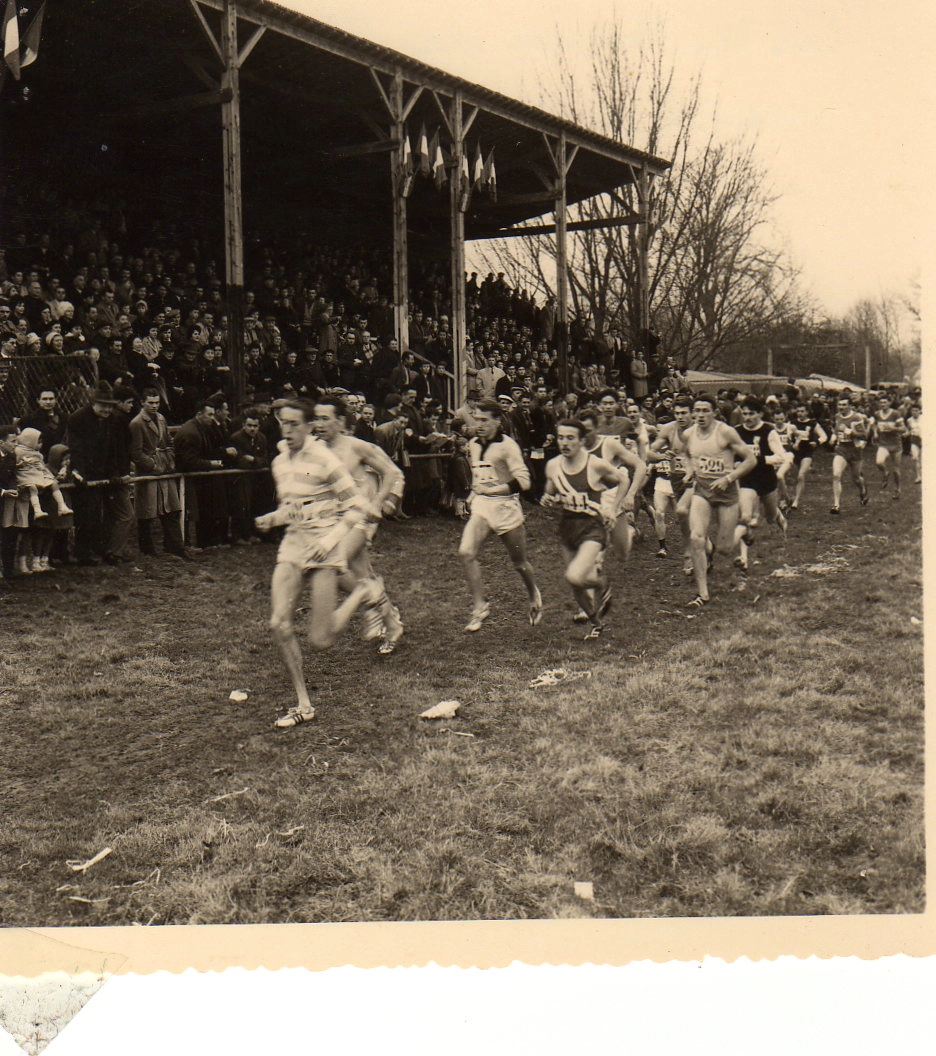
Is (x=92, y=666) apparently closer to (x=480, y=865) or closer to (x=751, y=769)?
(x=480, y=865)

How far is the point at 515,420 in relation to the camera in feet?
48.2

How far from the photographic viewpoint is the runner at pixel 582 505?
754 cm

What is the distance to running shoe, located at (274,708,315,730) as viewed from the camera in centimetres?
575

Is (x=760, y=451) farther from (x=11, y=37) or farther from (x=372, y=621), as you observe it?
(x=11, y=37)

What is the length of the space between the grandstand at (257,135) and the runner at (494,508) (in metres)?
5.05

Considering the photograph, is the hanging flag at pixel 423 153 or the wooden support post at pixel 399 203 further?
the hanging flag at pixel 423 153

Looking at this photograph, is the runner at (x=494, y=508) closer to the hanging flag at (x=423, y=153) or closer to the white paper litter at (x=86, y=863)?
the white paper litter at (x=86, y=863)

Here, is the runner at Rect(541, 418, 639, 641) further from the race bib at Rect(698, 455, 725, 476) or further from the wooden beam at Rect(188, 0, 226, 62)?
the wooden beam at Rect(188, 0, 226, 62)

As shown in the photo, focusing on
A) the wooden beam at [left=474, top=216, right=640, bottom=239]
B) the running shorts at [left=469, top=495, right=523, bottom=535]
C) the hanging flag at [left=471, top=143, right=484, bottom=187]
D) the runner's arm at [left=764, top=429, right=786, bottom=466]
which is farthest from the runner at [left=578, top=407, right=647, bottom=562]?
the wooden beam at [left=474, top=216, right=640, bottom=239]

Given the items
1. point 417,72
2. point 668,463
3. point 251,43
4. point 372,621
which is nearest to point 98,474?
point 372,621

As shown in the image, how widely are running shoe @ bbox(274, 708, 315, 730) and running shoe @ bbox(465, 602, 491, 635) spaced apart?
2155 millimetres

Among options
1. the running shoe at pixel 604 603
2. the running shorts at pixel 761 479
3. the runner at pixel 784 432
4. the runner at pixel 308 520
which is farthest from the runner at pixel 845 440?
the runner at pixel 308 520

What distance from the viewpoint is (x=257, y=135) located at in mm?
17203

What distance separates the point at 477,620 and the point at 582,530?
114 cm
